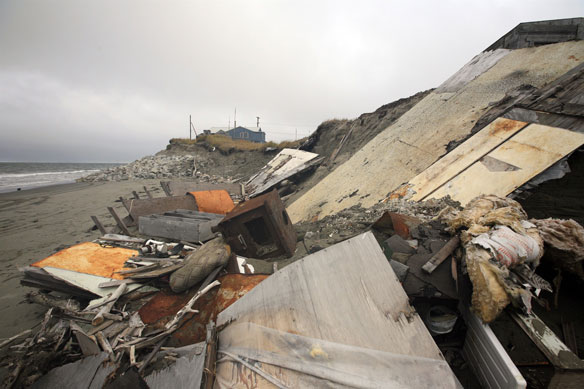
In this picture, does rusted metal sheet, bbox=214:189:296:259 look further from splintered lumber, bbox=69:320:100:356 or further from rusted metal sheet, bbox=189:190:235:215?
rusted metal sheet, bbox=189:190:235:215

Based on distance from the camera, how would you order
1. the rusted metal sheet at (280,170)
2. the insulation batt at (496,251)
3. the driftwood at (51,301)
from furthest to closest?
the rusted metal sheet at (280,170)
the driftwood at (51,301)
the insulation batt at (496,251)

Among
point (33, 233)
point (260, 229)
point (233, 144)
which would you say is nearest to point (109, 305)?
point (260, 229)

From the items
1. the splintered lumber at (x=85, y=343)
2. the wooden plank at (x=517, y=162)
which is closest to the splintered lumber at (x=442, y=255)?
the wooden plank at (x=517, y=162)

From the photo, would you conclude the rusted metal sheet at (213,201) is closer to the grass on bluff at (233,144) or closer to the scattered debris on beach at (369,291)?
the scattered debris on beach at (369,291)

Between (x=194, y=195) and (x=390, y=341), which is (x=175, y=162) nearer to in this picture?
(x=194, y=195)

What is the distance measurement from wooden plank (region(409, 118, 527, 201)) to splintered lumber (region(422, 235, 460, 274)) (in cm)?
152

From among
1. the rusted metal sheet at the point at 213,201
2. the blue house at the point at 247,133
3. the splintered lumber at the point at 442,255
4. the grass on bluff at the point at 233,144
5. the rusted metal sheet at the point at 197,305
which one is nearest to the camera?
the splintered lumber at the point at 442,255

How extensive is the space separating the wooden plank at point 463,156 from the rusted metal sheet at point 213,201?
175 inches

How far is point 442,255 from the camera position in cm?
206

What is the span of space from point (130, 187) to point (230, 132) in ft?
78.7

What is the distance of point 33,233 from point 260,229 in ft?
23.3

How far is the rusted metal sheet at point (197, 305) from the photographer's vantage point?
2193 millimetres

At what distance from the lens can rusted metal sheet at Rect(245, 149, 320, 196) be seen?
877 cm

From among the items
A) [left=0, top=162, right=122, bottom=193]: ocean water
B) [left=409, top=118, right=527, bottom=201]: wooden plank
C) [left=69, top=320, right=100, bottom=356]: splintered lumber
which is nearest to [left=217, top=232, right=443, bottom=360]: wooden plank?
[left=69, top=320, right=100, bottom=356]: splintered lumber
